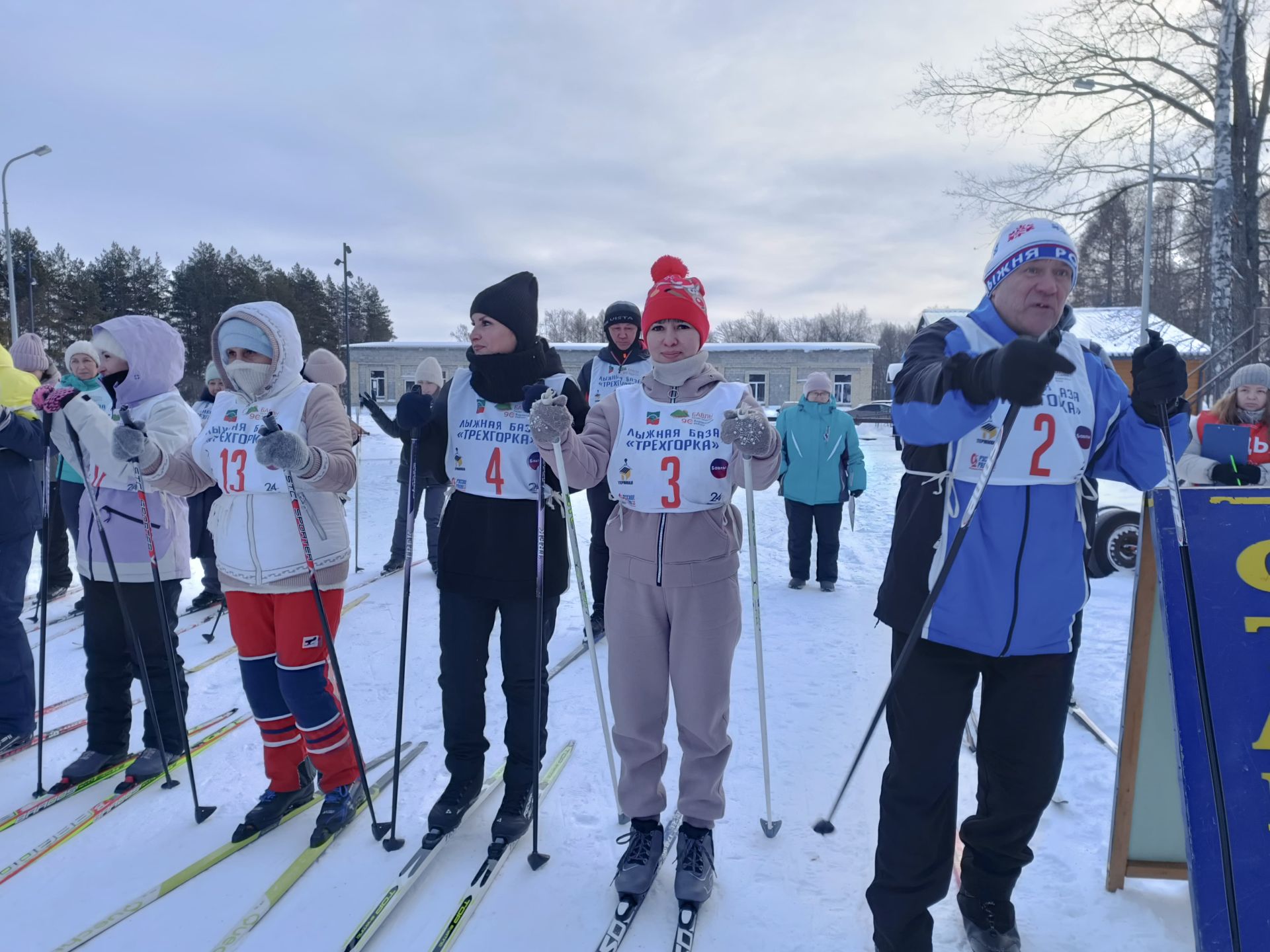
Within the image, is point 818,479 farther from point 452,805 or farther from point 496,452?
point 452,805

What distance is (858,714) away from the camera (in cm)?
396

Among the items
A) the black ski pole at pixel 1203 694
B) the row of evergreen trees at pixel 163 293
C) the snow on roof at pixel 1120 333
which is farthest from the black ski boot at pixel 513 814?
the row of evergreen trees at pixel 163 293

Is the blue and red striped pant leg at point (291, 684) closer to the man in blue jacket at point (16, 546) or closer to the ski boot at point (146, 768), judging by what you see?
the ski boot at point (146, 768)

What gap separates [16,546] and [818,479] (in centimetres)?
568

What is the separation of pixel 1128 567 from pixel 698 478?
6180mm

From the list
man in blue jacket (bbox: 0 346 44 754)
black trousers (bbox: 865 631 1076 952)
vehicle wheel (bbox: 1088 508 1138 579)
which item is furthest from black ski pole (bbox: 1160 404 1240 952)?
vehicle wheel (bbox: 1088 508 1138 579)

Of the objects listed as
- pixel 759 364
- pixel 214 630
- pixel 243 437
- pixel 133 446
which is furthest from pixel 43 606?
pixel 759 364

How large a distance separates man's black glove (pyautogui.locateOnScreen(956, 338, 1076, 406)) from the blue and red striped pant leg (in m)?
2.39

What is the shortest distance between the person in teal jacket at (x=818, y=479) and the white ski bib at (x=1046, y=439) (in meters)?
4.65

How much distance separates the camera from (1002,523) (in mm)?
1987

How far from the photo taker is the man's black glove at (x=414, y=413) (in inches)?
108

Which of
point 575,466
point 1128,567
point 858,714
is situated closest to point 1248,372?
point 1128,567

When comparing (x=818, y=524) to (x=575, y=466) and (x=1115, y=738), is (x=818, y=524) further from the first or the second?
(x=575, y=466)

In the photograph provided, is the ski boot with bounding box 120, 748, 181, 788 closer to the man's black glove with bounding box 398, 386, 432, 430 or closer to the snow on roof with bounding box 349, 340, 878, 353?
the man's black glove with bounding box 398, 386, 432, 430
